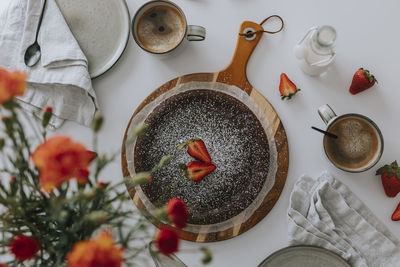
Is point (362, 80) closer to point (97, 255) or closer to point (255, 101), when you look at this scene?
point (255, 101)

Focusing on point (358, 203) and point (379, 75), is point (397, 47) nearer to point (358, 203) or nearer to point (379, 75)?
point (379, 75)

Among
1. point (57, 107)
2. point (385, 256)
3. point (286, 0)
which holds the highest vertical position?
point (286, 0)

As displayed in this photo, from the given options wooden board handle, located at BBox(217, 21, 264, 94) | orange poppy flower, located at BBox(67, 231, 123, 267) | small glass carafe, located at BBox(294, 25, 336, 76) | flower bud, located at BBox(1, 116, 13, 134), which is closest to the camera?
orange poppy flower, located at BBox(67, 231, 123, 267)

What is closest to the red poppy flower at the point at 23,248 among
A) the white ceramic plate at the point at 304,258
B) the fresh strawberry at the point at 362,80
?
the white ceramic plate at the point at 304,258

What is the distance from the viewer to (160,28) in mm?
1178

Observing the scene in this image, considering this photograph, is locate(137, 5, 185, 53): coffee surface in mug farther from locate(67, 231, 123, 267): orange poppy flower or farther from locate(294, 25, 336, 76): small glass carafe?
locate(67, 231, 123, 267): orange poppy flower

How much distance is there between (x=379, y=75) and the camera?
1185 millimetres

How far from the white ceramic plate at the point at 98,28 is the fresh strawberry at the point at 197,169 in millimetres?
379

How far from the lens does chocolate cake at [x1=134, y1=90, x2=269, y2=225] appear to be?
1.14 meters

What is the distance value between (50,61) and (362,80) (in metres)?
0.84

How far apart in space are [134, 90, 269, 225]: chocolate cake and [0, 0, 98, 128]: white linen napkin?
0.21 m

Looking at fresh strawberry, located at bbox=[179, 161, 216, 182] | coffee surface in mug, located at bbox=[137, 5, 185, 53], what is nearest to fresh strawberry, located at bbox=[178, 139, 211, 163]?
fresh strawberry, located at bbox=[179, 161, 216, 182]

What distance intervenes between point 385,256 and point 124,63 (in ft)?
2.96

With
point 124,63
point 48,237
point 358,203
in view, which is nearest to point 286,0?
point 124,63
